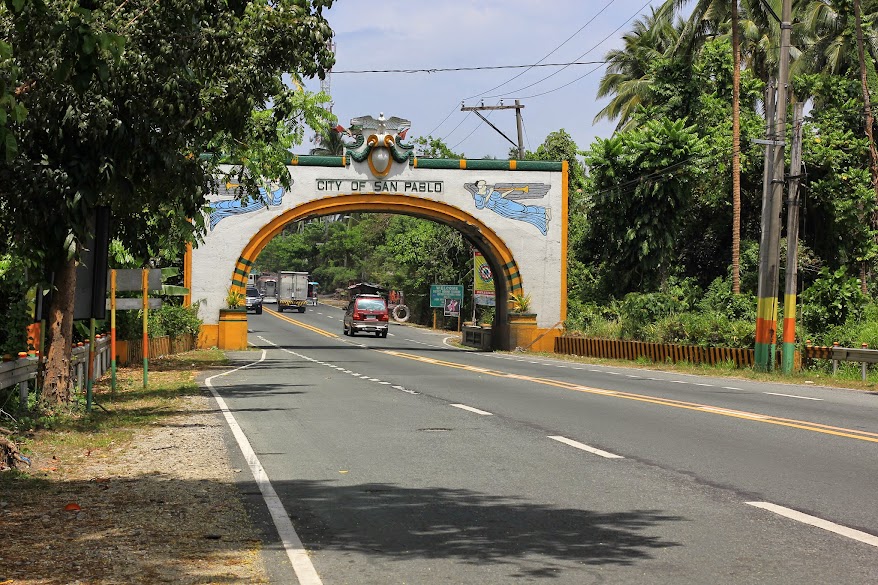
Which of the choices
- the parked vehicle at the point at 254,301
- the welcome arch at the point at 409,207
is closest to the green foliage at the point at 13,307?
the welcome arch at the point at 409,207

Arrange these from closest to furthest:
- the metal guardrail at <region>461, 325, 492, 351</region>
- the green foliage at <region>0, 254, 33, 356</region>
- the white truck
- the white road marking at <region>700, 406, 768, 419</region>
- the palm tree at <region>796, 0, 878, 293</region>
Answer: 1. the white road marking at <region>700, 406, 768, 419</region>
2. the green foliage at <region>0, 254, 33, 356</region>
3. the palm tree at <region>796, 0, 878, 293</region>
4. the metal guardrail at <region>461, 325, 492, 351</region>
5. the white truck

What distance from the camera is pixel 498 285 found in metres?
51.6

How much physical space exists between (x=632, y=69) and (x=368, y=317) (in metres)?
21.7

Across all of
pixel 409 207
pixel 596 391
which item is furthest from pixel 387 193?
pixel 596 391

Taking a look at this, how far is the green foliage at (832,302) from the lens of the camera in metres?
32.0

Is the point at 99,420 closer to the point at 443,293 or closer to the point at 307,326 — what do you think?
the point at 307,326

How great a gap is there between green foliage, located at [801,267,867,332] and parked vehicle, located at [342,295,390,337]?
1300 inches

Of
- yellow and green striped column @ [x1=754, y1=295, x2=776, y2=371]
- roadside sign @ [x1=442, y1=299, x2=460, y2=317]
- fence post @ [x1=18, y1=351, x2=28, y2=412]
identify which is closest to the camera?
fence post @ [x1=18, y1=351, x2=28, y2=412]

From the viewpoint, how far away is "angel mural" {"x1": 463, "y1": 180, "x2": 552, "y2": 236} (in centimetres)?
4769

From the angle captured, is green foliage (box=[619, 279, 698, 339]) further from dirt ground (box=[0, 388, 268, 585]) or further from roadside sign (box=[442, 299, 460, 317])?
roadside sign (box=[442, 299, 460, 317])

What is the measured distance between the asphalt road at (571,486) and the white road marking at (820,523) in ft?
0.09

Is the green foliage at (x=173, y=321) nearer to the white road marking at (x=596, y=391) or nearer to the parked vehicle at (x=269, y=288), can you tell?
the white road marking at (x=596, y=391)

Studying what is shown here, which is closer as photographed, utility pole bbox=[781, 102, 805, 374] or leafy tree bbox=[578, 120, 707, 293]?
utility pole bbox=[781, 102, 805, 374]

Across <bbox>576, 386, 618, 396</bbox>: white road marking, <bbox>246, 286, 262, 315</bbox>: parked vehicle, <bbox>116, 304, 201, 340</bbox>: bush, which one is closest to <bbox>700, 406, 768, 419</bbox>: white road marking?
<bbox>576, 386, 618, 396</bbox>: white road marking
